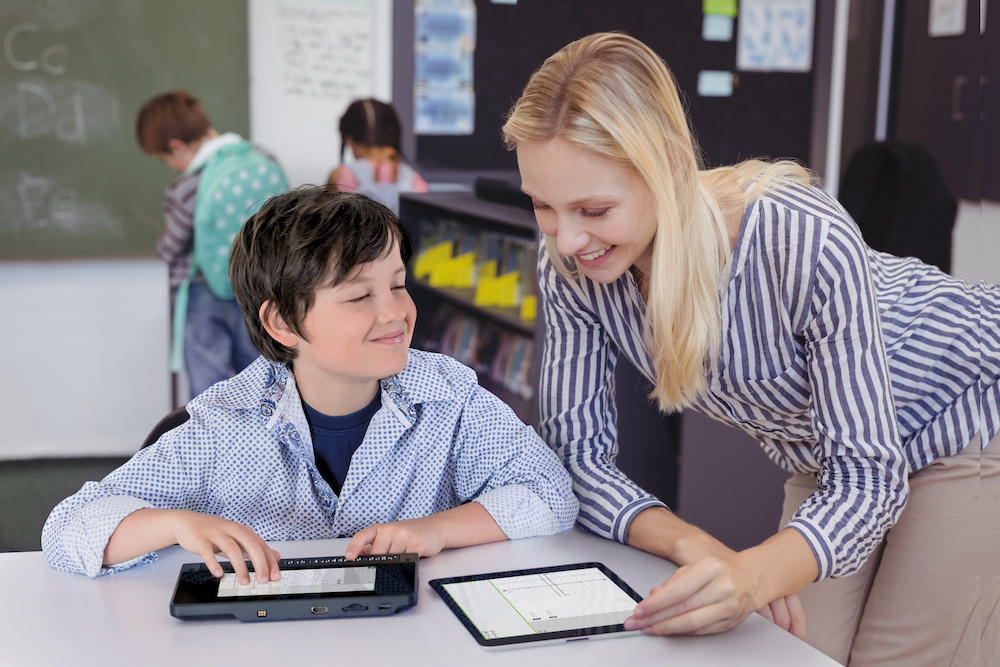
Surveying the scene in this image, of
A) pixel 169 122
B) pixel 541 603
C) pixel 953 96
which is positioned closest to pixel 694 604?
pixel 541 603

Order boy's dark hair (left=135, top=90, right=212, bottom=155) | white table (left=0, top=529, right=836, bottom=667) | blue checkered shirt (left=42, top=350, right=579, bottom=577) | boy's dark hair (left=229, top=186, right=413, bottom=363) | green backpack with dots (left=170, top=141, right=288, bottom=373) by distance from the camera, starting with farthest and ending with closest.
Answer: boy's dark hair (left=135, top=90, right=212, bottom=155) → green backpack with dots (left=170, top=141, right=288, bottom=373) → boy's dark hair (left=229, top=186, right=413, bottom=363) → blue checkered shirt (left=42, top=350, right=579, bottom=577) → white table (left=0, top=529, right=836, bottom=667)

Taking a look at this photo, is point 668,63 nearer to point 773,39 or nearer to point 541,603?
point 773,39

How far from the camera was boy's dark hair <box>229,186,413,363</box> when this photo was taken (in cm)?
132

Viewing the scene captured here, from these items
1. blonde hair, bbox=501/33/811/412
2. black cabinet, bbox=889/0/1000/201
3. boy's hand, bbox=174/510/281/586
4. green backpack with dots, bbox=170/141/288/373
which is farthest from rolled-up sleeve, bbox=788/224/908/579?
green backpack with dots, bbox=170/141/288/373

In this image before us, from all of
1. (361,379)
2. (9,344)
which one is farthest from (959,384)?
(9,344)

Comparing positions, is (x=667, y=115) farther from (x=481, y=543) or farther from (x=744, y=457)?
(x=744, y=457)

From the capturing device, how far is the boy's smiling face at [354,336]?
1.29 meters

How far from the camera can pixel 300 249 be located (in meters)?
1.32

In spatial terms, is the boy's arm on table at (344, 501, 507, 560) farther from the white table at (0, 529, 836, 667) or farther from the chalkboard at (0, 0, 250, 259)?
the chalkboard at (0, 0, 250, 259)

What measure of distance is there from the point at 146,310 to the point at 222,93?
39.5 inches

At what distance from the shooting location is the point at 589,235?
1057 millimetres

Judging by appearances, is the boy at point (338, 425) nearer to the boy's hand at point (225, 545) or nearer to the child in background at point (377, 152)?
the boy's hand at point (225, 545)

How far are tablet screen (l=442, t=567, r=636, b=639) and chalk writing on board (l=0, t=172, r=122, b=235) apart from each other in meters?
3.29

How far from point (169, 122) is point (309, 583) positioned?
3003mm
